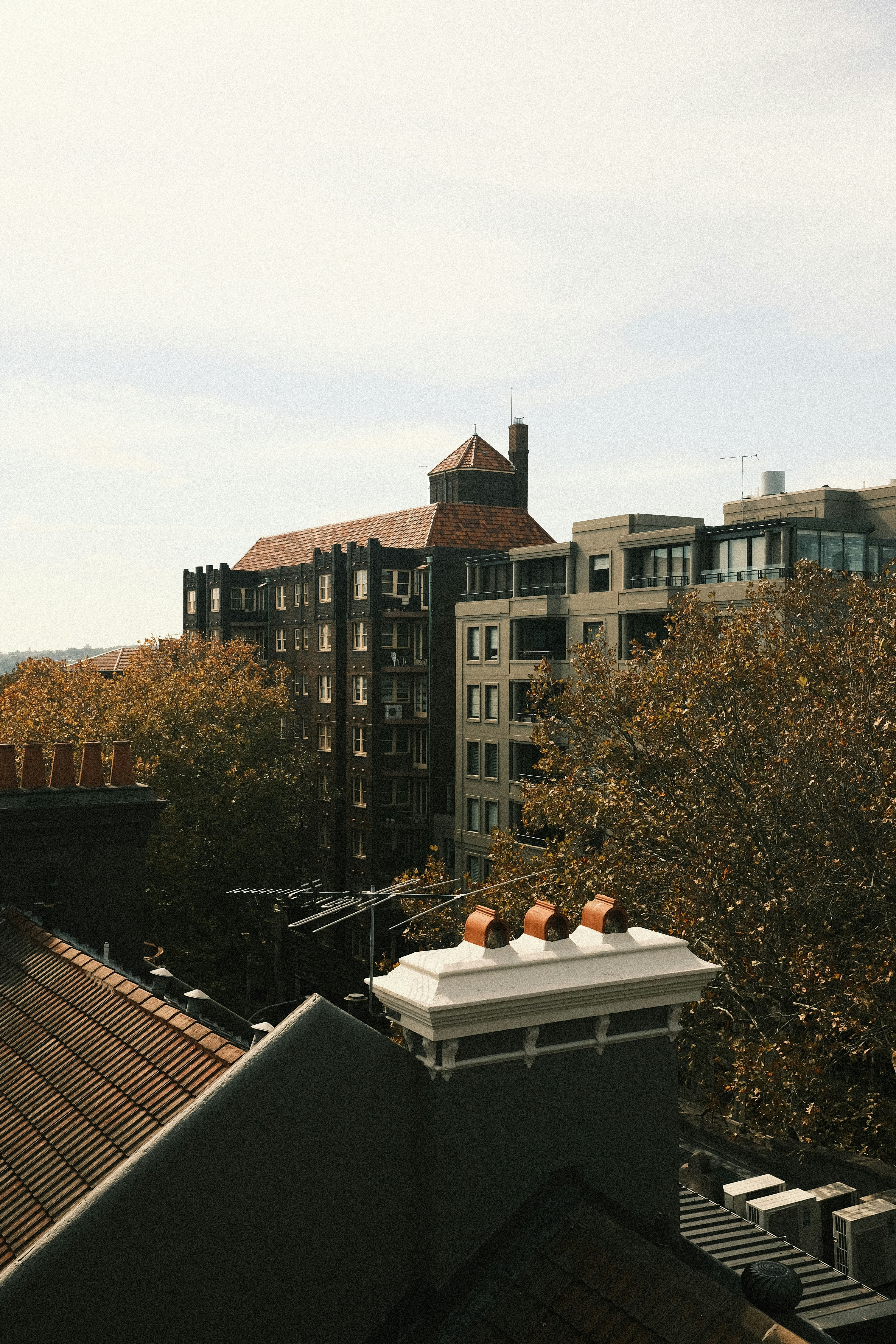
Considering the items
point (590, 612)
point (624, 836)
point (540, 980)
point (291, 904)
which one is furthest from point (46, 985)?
point (291, 904)

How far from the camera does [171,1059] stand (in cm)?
833

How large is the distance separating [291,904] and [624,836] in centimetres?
3418

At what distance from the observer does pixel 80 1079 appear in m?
8.66

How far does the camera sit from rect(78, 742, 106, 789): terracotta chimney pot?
14.3 meters

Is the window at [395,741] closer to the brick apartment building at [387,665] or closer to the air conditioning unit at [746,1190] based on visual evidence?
the brick apartment building at [387,665]

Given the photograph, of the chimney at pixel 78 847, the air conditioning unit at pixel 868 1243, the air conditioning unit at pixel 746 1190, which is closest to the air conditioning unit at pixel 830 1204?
the air conditioning unit at pixel 746 1190

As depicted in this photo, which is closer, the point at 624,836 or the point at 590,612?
the point at 624,836

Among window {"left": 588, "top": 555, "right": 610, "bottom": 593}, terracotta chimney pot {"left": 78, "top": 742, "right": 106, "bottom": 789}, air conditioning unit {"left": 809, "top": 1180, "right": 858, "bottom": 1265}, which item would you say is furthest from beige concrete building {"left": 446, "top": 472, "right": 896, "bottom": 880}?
terracotta chimney pot {"left": 78, "top": 742, "right": 106, "bottom": 789}

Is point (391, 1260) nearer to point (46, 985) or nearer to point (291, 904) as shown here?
point (46, 985)

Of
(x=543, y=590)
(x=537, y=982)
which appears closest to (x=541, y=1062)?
(x=537, y=982)

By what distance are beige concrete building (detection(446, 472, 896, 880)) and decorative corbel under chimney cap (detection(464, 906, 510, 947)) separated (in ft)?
104

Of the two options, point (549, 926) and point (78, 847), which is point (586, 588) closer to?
point (78, 847)

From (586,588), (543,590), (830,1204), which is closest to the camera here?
(830,1204)

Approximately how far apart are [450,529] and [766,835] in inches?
1871
